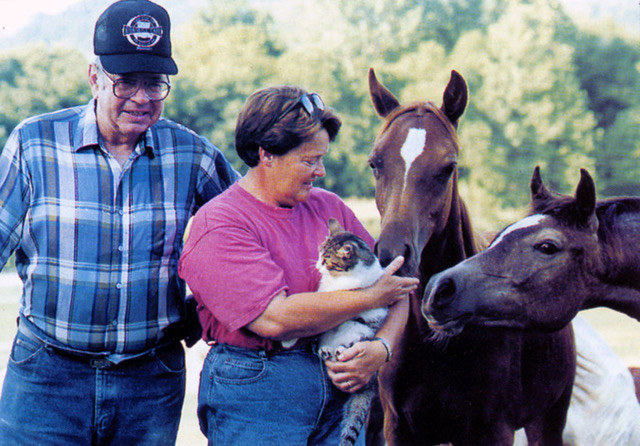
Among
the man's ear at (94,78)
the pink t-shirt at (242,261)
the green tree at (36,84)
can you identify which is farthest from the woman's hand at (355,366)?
the green tree at (36,84)

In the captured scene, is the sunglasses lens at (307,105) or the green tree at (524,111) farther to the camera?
the green tree at (524,111)

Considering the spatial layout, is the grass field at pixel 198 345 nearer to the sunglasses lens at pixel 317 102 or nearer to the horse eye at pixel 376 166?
the horse eye at pixel 376 166

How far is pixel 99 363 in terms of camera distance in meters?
2.51

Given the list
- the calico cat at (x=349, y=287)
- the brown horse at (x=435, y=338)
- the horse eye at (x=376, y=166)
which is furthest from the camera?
the horse eye at (x=376, y=166)

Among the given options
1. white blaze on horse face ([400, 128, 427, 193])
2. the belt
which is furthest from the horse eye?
the belt

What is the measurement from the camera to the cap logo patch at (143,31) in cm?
252

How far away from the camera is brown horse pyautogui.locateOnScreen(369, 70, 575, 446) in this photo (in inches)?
118

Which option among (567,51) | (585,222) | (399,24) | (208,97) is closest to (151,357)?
(585,222)

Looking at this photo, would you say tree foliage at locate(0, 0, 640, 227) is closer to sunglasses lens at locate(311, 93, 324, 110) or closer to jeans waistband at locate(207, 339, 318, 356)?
sunglasses lens at locate(311, 93, 324, 110)

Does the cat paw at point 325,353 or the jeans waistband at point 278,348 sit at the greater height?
the jeans waistband at point 278,348

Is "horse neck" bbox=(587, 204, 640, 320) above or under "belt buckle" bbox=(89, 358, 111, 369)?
above

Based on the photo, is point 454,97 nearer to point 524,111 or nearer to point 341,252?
point 341,252

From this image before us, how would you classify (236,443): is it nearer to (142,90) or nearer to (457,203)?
(142,90)

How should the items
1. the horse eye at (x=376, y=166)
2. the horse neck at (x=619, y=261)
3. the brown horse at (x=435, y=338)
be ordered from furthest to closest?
1. the horse eye at (x=376, y=166)
2. the brown horse at (x=435, y=338)
3. the horse neck at (x=619, y=261)
